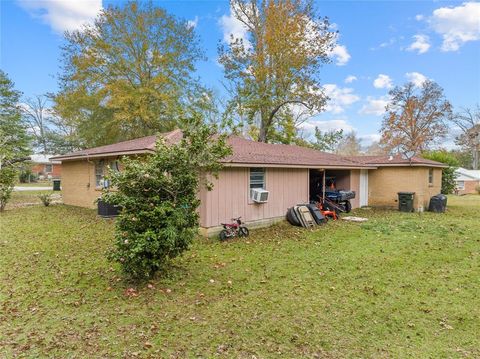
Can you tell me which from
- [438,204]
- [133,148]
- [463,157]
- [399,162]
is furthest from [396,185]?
[463,157]

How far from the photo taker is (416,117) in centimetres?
3219

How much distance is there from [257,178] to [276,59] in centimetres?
1401

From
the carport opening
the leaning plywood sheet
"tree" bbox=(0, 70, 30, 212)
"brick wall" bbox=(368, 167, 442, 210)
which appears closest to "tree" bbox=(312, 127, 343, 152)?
"brick wall" bbox=(368, 167, 442, 210)

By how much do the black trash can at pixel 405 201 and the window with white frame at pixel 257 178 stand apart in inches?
318

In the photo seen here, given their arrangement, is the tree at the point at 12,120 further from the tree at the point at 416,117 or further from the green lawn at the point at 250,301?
the tree at the point at 416,117

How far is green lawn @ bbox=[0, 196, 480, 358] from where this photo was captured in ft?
11.4

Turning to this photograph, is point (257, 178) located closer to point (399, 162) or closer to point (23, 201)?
point (399, 162)

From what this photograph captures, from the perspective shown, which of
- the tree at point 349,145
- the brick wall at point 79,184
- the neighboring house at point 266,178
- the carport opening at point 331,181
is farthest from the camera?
the tree at point 349,145

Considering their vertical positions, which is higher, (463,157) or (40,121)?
(40,121)

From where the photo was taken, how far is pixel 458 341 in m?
3.63

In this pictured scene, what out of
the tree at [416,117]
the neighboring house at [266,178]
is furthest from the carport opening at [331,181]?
the tree at [416,117]

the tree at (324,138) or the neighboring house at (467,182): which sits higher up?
the tree at (324,138)

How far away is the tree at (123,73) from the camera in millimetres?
21047

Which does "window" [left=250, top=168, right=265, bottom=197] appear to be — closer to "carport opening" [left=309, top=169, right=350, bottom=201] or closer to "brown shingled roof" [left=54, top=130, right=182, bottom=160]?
"brown shingled roof" [left=54, top=130, right=182, bottom=160]
